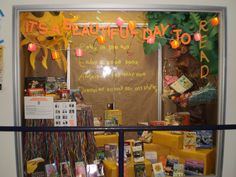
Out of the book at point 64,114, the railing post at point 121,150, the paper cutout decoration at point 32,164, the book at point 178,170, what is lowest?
the book at point 178,170

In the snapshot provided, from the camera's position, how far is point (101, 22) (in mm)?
2863

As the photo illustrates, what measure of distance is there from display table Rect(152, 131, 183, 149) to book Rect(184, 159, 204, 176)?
20 cm

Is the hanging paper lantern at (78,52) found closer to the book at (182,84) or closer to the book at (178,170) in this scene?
the book at (182,84)

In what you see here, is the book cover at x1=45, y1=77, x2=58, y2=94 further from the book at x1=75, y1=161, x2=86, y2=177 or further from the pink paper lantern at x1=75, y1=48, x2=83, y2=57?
the book at x1=75, y1=161, x2=86, y2=177

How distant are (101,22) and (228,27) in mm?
1415

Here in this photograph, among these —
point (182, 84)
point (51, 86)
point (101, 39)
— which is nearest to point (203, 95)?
point (182, 84)

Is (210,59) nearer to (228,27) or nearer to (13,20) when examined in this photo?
(228,27)

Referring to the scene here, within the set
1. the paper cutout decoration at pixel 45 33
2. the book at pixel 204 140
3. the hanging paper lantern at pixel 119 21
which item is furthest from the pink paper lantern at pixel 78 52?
the book at pixel 204 140

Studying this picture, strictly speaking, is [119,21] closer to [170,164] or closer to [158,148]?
[158,148]

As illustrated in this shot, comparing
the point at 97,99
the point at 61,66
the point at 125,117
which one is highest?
the point at 61,66

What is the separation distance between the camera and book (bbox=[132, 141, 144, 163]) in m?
2.86

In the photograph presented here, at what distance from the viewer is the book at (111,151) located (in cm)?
290

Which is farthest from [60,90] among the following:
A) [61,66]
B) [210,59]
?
[210,59]

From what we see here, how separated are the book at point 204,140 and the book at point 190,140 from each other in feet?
0.15
